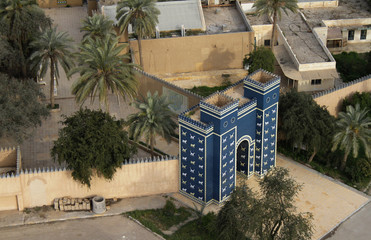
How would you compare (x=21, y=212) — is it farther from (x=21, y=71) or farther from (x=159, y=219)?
(x=21, y=71)

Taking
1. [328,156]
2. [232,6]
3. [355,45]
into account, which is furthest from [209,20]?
[328,156]

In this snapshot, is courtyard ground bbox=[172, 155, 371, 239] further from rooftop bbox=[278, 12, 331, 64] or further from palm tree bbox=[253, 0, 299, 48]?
palm tree bbox=[253, 0, 299, 48]

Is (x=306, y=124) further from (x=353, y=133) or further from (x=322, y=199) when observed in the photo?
(x=322, y=199)

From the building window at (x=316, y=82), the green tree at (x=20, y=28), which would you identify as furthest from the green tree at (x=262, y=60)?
the green tree at (x=20, y=28)

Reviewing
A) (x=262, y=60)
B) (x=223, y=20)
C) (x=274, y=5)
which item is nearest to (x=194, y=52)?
(x=223, y=20)

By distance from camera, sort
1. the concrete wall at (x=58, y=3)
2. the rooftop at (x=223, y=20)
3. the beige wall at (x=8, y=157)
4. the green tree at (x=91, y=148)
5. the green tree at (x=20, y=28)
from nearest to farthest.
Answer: the green tree at (x=91, y=148) < the beige wall at (x=8, y=157) < the green tree at (x=20, y=28) < the rooftop at (x=223, y=20) < the concrete wall at (x=58, y=3)

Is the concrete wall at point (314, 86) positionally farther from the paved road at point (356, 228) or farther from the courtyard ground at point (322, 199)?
the paved road at point (356, 228)
